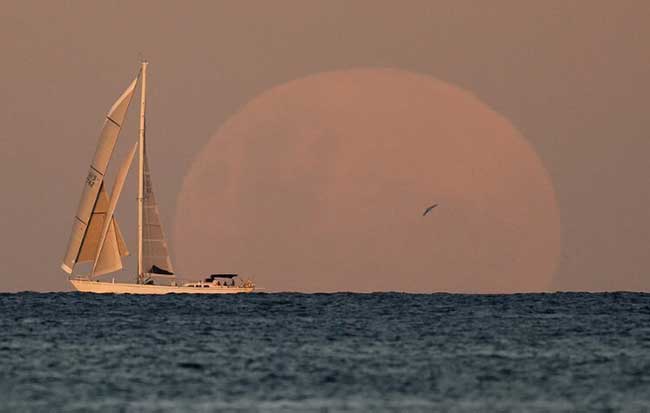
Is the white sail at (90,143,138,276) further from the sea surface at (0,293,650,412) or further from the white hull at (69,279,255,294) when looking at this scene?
the sea surface at (0,293,650,412)

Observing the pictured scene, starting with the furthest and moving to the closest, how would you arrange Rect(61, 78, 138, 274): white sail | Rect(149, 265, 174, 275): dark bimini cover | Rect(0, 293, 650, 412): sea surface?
Rect(149, 265, 174, 275): dark bimini cover < Rect(61, 78, 138, 274): white sail < Rect(0, 293, 650, 412): sea surface

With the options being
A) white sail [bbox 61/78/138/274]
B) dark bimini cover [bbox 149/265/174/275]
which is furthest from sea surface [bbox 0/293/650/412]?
dark bimini cover [bbox 149/265/174/275]

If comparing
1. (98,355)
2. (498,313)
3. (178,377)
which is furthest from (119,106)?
(178,377)

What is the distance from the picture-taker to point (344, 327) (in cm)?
9794

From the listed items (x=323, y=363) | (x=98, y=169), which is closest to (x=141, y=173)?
(x=98, y=169)

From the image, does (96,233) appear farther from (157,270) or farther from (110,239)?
(157,270)

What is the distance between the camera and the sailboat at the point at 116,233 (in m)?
154

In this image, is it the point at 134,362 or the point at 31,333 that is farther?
the point at 31,333

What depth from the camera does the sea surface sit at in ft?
177

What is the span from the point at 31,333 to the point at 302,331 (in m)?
14.8

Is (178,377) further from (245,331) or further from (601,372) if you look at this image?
(245,331)

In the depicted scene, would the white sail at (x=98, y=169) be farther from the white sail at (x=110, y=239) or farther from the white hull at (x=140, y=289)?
the white hull at (x=140, y=289)

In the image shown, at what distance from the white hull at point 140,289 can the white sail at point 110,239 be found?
9.45 ft

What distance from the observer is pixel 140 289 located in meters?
161
